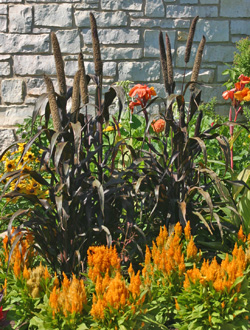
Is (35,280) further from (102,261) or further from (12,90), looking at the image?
(12,90)

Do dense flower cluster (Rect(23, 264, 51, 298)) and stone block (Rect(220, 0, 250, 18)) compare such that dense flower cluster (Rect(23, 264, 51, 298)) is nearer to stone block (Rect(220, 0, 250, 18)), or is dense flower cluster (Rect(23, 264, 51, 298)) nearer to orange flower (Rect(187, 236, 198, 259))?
orange flower (Rect(187, 236, 198, 259))

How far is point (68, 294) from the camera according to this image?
205 cm

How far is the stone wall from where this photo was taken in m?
5.44

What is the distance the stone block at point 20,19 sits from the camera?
17.8 feet

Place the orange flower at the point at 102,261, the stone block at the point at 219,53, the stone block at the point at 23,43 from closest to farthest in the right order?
the orange flower at the point at 102,261, the stone block at the point at 23,43, the stone block at the point at 219,53

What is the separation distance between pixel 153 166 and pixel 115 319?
1145mm

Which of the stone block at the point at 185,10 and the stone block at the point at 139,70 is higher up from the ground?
the stone block at the point at 185,10

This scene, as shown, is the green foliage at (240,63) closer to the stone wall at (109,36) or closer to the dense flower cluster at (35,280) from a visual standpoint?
the stone wall at (109,36)

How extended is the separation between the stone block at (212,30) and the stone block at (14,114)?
7.16 ft

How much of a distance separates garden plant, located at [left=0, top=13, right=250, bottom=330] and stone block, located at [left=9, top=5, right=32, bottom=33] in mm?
2823

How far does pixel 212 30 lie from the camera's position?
18.2ft

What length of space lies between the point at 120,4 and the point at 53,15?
0.78m

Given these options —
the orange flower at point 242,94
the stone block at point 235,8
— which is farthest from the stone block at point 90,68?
the orange flower at point 242,94

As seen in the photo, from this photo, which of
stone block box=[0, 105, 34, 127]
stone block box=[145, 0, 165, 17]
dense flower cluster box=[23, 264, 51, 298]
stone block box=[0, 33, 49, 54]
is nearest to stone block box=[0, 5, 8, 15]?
stone block box=[0, 33, 49, 54]
